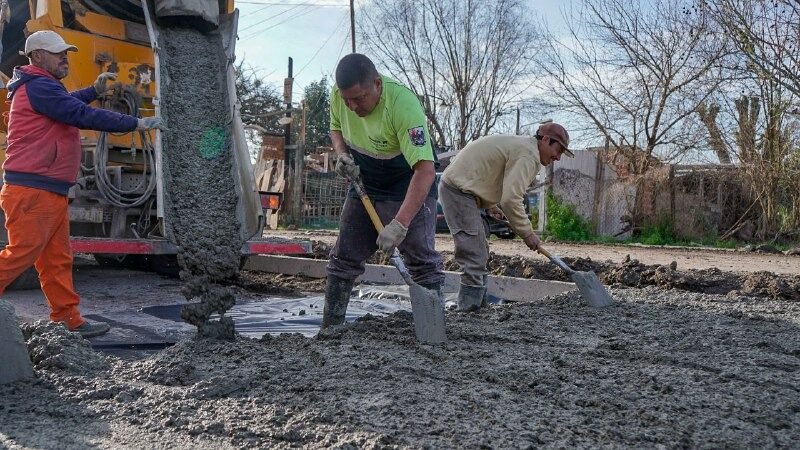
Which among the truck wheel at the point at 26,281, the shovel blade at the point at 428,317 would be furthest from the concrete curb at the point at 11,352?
the truck wheel at the point at 26,281

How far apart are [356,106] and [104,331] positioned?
6.85ft

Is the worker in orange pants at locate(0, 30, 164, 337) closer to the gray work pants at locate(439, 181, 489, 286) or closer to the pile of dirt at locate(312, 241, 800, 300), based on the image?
the gray work pants at locate(439, 181, 489, 286)

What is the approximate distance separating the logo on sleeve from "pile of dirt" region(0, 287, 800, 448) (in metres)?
0.97

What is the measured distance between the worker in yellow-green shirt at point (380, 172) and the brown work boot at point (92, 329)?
4.38ft

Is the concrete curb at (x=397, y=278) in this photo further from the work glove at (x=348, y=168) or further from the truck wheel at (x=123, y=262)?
the work glove at (x=348, y=168)

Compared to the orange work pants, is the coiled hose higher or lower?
higher

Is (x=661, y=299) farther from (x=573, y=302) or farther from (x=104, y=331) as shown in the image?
(x=104, y=331)

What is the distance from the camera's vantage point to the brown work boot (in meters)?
4.41

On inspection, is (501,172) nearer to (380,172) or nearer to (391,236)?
(380,172)

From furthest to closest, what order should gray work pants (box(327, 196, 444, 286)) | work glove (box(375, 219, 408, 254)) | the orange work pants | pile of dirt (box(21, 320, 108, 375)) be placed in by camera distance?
gray work pants (box(327, 196, 444, 286)), the orange work pants, work glove (box(375, 219, 408, 254)), pile of dirt (box(21, 320, 108, 375))

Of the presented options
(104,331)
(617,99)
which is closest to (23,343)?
(104,331)

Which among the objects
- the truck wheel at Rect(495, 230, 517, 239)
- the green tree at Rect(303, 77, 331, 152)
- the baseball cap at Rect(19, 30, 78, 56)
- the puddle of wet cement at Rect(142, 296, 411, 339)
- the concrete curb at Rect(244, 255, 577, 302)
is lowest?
the puddle of wet cement at Rect(142, 296, 411, 339)

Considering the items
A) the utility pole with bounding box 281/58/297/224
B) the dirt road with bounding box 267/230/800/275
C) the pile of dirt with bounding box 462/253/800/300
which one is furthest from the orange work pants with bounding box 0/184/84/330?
the utility pole with bounding box 281/58/297/224

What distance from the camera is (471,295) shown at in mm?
5105
